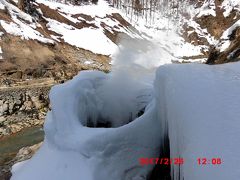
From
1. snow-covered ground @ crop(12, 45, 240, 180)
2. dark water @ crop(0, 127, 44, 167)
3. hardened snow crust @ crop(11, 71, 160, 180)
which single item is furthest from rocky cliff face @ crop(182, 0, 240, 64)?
hardened snow crust @ crop(11, 71, 160, 180)

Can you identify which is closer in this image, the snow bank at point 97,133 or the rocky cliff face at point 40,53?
the snow bank at point 97,133

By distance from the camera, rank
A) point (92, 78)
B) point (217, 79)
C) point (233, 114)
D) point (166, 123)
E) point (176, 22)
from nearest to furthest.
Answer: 1. point (233, 114)
2. point (217, 79)
3. point (166, 123)
4. point (92, 78)
5. point (176, 22)

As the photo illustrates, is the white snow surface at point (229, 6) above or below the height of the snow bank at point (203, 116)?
above

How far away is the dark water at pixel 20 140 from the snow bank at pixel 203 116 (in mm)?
13229

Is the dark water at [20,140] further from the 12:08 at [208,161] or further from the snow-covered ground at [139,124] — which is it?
the 12:08 at [208,161]

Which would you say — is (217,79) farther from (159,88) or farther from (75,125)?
(75,125)

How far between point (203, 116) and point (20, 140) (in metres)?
16.8

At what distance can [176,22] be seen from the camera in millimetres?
87375

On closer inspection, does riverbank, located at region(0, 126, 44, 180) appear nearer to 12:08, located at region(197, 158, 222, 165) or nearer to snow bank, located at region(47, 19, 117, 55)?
12:08, located at region(197, 158, 222, 165)

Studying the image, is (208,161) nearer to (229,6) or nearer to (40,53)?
(40,53)

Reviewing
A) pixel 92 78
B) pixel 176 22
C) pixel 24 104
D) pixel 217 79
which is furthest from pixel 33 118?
pixel 176 22

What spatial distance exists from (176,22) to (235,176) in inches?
3427

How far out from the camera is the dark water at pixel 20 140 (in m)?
17.7

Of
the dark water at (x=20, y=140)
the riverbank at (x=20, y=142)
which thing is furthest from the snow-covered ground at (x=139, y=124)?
the dark water at (x=20, y=140)
